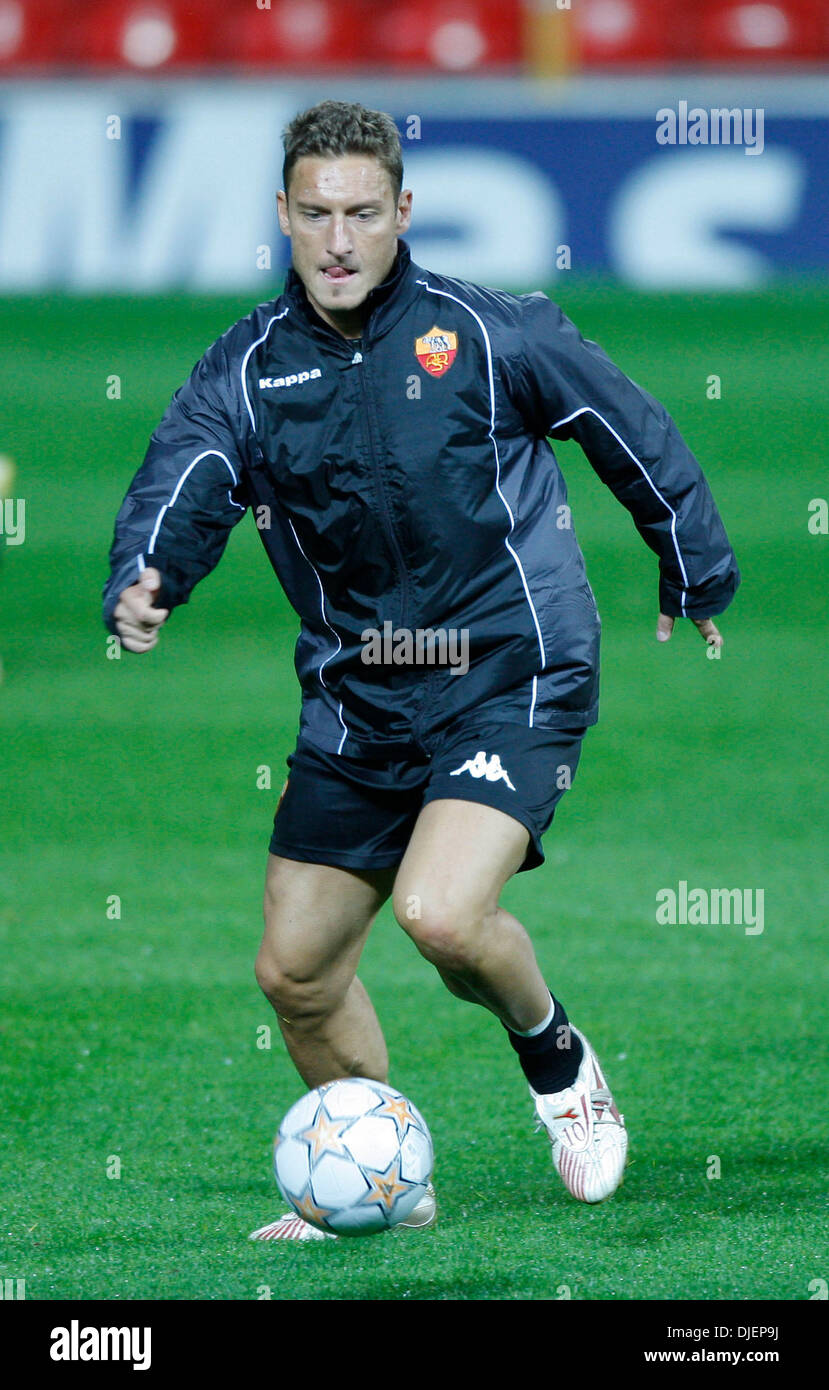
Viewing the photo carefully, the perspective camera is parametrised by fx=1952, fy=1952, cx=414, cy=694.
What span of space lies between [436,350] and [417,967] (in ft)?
9.12

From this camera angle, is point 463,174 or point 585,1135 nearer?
point 585,1135

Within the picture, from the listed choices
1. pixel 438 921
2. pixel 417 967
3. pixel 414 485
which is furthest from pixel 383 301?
pixel 417 967

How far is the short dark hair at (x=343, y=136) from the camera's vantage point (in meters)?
3.96

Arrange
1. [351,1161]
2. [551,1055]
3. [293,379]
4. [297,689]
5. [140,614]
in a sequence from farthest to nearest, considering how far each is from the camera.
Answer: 1. [297,689]
2. [551,1055]
3. [293,379]
4. [140,614]
5. [351,1161]

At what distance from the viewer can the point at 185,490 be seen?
4.04m

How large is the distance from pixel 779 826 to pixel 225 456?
425 centimetres

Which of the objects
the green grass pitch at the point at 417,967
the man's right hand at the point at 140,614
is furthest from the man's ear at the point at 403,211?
the green grass pitch at the point at 417,967

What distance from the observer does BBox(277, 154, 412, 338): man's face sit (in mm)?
3938

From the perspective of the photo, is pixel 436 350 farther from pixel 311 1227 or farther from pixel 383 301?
pixel 311 1227

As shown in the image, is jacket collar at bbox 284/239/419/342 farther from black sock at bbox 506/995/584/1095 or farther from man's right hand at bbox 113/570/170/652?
black sock at bbox 506/995/584/1095

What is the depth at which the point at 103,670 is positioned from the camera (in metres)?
10.8

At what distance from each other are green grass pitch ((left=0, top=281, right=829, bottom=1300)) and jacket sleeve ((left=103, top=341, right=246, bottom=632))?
56.8 inches

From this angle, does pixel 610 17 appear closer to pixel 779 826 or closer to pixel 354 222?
pixel 779 826

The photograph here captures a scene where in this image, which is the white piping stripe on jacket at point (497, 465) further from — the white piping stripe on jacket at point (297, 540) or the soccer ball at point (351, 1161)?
the soccer ball at point (351, 1161)
